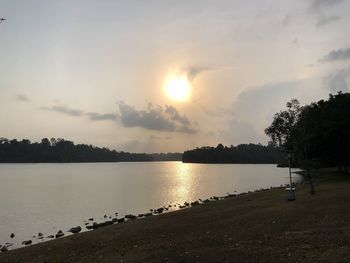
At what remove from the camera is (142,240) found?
992 inches

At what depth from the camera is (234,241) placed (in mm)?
21203

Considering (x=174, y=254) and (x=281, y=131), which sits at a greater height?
(x=281, y=131)

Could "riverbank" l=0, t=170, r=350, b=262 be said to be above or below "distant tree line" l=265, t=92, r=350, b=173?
below

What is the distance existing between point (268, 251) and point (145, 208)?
1979 inches

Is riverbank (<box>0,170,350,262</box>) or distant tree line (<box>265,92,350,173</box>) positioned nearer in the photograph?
riverbank (<box>0,170,350,262</box>)

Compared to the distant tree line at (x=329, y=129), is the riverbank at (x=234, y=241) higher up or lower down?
lower down

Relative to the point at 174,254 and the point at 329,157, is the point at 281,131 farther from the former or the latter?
the point at 174,254

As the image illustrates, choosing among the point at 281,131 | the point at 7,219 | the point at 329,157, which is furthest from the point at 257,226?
the point at 281,131

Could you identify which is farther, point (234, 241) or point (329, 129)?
point (329, 129)

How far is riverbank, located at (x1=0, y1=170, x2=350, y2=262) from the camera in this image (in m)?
18.1

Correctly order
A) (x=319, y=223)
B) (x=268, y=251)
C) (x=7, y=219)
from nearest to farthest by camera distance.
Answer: (x=268, y=251), (x=319, y=223), (x=7, y=219)

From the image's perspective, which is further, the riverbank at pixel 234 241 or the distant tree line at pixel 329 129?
the distant tree line at pixel 329 129

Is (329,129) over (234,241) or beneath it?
over

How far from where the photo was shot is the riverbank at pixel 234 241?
18.1 meters
